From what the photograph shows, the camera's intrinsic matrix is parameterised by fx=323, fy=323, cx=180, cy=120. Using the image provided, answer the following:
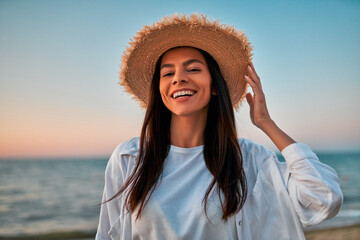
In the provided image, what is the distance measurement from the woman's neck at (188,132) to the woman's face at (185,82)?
0.25ft

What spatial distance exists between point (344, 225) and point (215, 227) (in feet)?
25.7

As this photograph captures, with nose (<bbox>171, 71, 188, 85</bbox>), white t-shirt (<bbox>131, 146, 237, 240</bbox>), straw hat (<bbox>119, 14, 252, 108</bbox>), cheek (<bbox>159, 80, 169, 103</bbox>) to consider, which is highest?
straw hat (<bbox>119, 14, 252, 108</bbox>)

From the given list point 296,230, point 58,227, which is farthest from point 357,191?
point 296,230

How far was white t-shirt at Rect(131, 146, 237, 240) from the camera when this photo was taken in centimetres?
192

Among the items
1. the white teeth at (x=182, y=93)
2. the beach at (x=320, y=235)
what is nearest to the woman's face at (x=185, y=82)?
the white teeth at (x=182, y=93)

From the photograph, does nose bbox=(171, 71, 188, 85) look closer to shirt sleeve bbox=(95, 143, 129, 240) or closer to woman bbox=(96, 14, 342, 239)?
woman bbox=(96, 14, 342, 239)

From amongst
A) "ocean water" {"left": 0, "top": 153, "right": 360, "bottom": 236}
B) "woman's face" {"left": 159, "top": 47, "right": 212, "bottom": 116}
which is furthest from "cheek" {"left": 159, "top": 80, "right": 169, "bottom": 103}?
"ocean water" {"left": 0, "top": 153, "right": 360, "bottom": 236}

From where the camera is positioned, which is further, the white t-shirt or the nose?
the nose

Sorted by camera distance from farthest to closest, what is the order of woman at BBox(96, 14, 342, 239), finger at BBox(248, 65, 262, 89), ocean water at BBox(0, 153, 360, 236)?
1. ocean water at BBox(0, 153, 360, 236)
2. finger at BBox(248, 65, 262, 89)
3. woman at BBox(96, 14, 342, 239)

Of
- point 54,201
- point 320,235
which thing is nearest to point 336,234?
point 320,235

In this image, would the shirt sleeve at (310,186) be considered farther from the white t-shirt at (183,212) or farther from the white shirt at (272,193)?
the white t-shirt at (183,212)

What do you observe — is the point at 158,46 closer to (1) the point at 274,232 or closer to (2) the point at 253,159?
(2) the point at 253,159

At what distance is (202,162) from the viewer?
217 cm

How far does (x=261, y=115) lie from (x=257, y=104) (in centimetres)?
8
